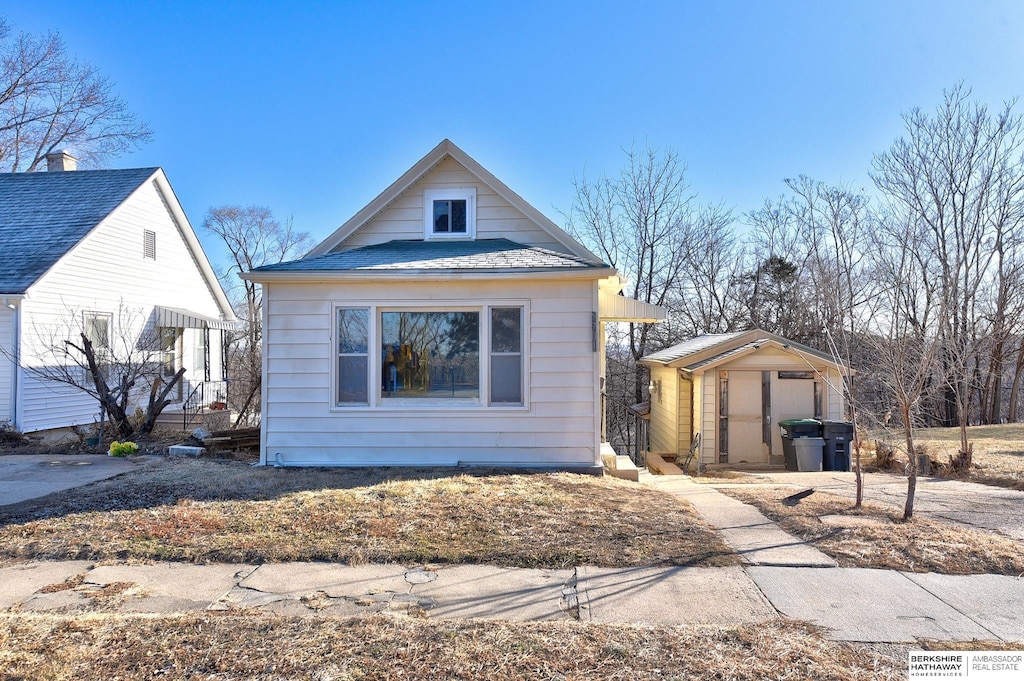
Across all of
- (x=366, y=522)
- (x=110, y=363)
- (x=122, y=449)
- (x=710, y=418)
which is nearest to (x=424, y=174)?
(x=366, y=522)

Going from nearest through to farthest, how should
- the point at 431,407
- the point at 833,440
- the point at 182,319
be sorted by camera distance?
the point at 431,407 → the point at 833,440 → the point at 182,319

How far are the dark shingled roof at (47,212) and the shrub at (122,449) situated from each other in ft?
15.0

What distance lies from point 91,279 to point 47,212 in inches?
93.0

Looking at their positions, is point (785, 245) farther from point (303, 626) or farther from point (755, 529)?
point (303, 626)

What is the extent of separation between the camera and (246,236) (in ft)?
110

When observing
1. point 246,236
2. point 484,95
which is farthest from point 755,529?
point 246,236

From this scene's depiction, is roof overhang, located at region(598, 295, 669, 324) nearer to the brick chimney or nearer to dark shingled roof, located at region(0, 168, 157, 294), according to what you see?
dark shingled roof, located at region(0, 168, 157, 294)

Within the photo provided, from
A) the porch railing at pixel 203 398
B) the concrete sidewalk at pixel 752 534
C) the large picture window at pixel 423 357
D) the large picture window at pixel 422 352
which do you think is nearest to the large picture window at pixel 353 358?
the large picture window at pixel 423 357

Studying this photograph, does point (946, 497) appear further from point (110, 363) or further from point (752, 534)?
point (110, 363)

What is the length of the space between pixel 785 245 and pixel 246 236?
27.8 meters

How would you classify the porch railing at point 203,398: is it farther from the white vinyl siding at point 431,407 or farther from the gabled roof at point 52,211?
the white vinyl siding at point 431,407

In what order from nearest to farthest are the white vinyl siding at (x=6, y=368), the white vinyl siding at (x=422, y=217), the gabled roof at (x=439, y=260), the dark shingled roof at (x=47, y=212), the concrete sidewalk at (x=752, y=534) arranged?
the concrete sidewalk at (x=752, y=534)
the gabled roof at (x=439, y=260)
the white vinyl siding at (x=422, y=217)
the white vinyl siding at (x=6, y=368)
the dark shingled roof at (x=47, y=212)

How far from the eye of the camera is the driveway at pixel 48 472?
23.1ft

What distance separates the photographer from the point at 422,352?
859 cm
